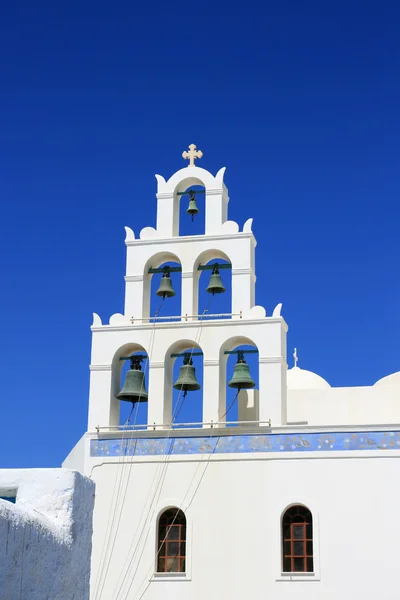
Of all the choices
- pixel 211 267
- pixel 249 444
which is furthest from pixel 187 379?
pixel 211 267

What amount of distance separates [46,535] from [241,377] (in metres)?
8.30

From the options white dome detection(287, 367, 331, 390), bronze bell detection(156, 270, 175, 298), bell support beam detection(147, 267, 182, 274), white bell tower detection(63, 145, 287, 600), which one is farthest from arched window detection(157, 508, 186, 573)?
white dome detection(287, 367, 331, 390)

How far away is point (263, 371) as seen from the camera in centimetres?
1360

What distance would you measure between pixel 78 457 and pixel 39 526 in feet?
29.9

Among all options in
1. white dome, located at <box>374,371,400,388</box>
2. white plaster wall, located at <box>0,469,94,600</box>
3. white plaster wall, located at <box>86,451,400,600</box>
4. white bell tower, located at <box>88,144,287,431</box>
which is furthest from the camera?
white dome, located at <box>374,371,400,388</box>

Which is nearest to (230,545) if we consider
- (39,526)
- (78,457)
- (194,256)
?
(78,457)

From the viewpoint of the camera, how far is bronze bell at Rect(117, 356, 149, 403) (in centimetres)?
1392

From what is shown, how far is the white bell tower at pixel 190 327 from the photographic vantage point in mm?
13703

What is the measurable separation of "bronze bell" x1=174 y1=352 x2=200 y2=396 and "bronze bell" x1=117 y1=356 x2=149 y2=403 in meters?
0.50

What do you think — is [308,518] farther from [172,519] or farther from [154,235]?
[154,235]

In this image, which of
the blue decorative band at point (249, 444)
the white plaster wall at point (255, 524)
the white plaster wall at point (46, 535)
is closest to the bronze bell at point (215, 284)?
the blue decorative band at point (249, 444)

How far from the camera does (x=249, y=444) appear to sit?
43.5 feet

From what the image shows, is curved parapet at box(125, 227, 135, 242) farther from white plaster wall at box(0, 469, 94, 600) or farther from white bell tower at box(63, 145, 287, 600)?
white plaster wall at box(0, 469, 94, 600)

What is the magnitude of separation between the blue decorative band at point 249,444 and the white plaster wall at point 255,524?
0.12 m
